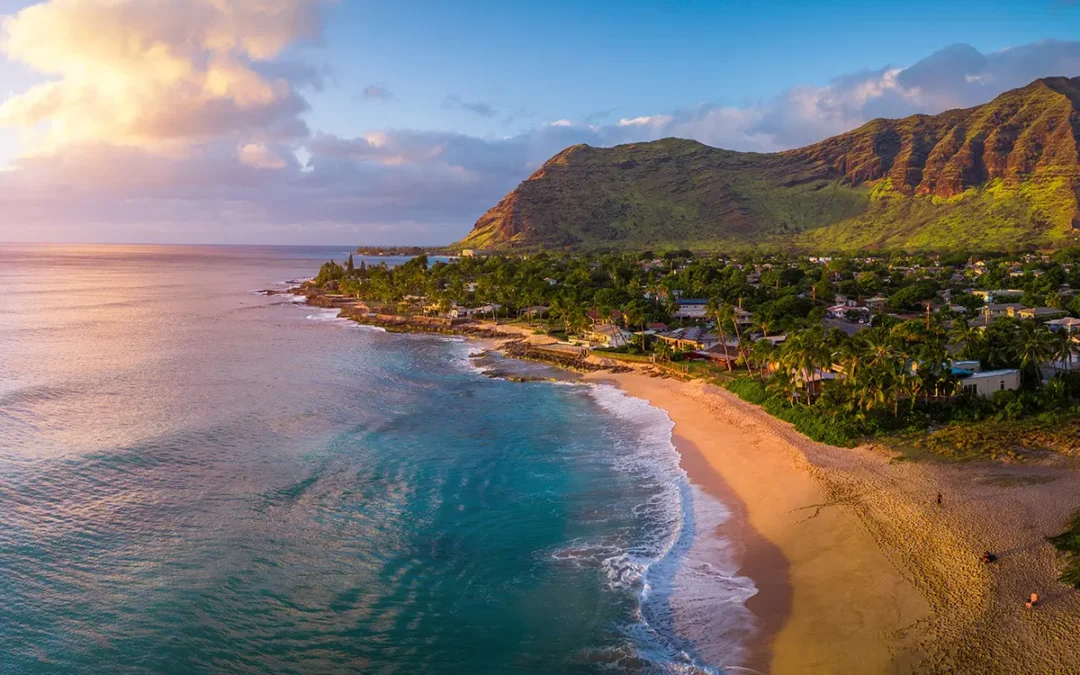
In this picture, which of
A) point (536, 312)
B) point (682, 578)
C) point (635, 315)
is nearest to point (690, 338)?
point (635, 315)

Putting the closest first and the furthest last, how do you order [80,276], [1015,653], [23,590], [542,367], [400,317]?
[1015,653] → [23,590] → [542,367] → [400,317] → [80,276]

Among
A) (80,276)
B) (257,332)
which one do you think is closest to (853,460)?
(257,332)

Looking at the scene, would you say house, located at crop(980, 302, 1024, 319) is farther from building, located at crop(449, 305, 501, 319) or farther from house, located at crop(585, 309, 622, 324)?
building, located at crop(449, 305, 501, 319)

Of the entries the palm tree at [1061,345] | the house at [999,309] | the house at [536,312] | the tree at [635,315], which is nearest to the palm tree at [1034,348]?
the palm tree at [1061,345]

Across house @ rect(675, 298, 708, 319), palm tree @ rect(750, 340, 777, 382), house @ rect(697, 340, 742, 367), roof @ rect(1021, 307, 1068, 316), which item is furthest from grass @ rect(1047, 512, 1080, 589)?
house @ rect(675, 298, 708, 319)

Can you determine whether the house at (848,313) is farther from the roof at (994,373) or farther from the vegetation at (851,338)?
the roof at (994,373)

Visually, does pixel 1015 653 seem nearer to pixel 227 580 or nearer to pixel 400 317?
pixel 227 580

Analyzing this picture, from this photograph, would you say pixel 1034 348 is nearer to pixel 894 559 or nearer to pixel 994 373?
pixel 994 373
